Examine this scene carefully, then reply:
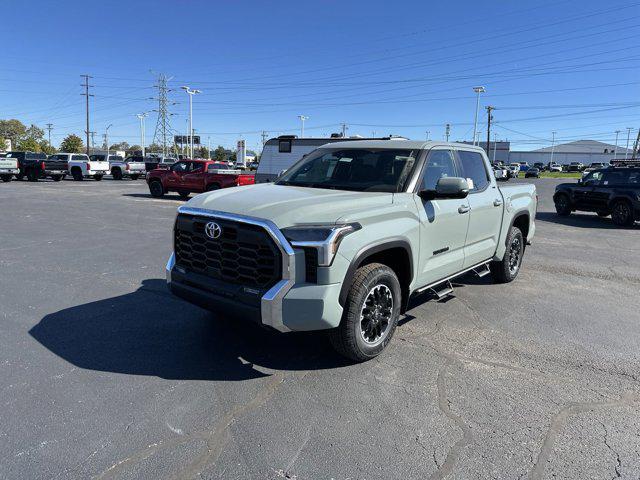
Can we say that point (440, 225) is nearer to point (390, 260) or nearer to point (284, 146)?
point (390, 260)

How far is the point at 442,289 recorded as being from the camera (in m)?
4.87

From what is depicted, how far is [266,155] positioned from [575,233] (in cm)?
1069

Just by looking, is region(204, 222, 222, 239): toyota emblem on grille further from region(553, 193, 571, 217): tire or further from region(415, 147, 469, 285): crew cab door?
region(553, 193, 571, 217): tire

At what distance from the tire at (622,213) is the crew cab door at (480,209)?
975cm

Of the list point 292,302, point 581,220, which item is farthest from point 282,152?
point 292,302

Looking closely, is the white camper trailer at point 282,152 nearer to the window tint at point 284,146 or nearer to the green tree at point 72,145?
the window tint at point 284,146

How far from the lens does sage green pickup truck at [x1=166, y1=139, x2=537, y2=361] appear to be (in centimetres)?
337

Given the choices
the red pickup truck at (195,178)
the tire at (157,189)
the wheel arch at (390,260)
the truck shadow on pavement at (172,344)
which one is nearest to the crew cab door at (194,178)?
the red pickup truck at (195,178)

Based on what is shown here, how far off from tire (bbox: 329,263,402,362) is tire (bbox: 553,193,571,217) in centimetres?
1383

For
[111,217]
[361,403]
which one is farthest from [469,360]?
[111,217]

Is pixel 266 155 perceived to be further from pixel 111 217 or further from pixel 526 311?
pixel 526 311

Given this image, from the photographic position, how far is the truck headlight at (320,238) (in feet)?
10.9

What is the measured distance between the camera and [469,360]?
405cm

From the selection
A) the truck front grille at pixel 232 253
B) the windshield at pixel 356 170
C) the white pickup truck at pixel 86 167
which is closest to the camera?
the truck front grille at pixel 232 253
